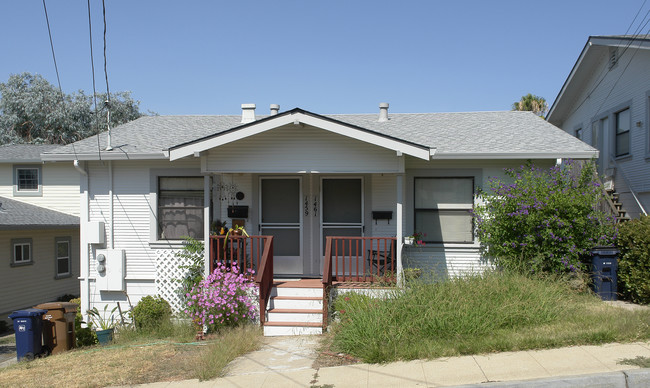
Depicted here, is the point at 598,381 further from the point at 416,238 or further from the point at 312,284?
the point at 312,284

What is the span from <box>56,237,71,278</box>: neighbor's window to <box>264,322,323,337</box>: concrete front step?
1273 centimetres

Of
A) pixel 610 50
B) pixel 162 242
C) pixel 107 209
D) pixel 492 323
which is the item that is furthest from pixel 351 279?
pixel 610 50

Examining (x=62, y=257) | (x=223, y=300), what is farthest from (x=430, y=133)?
(x=62, y=257)

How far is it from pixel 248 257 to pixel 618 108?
1055 cm

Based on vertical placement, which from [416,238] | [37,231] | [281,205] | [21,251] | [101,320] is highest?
[281,205]

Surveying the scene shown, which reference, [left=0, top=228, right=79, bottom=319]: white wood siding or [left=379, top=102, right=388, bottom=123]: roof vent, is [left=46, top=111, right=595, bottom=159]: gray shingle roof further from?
[left=0, top=228, right=79, bottom=319]: white wood siding

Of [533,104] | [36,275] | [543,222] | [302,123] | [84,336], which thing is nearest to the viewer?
[302,123]

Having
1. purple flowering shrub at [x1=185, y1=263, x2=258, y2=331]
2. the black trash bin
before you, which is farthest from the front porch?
the black trash bin

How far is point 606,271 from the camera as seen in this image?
397 inches

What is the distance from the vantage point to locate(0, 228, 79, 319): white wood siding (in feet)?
55.4

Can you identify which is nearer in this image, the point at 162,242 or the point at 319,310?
the point at 319,310

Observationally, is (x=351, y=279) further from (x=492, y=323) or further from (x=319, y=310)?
(x=492, y=323)

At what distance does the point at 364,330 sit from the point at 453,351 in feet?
4.17

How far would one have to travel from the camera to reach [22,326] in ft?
A: 32.1
